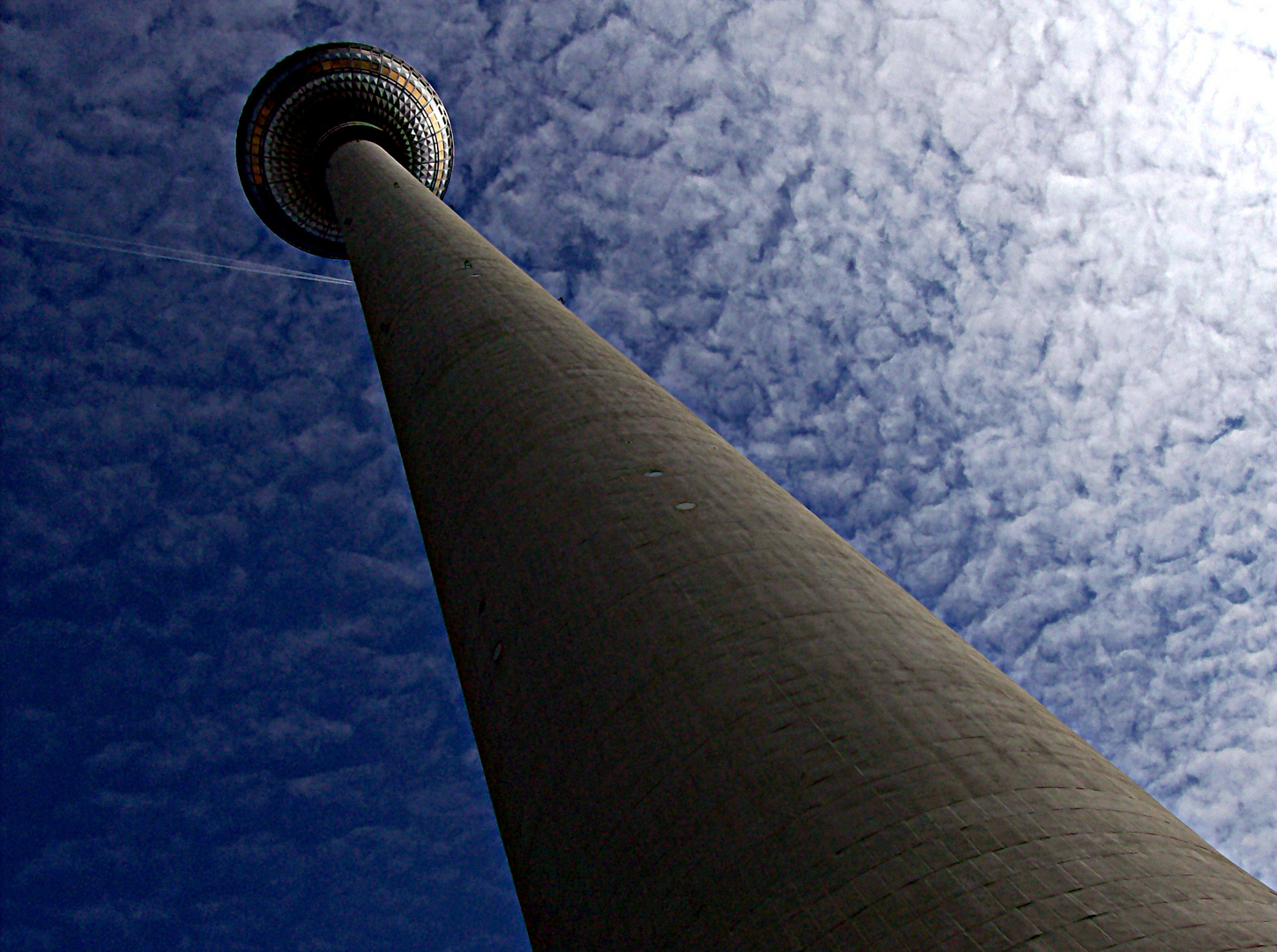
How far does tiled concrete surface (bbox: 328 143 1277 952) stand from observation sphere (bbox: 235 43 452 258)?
23988 millimetres

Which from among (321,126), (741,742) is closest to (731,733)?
(741,742)

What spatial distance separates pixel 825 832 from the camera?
315cm

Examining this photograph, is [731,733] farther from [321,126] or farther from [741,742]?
[321,126]

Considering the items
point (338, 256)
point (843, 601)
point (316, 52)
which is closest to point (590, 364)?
point (843, 601)

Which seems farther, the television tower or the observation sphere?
the observation sphere

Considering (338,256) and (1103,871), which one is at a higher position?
(338,256)

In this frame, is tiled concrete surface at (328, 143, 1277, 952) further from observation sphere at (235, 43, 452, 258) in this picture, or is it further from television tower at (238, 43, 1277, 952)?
observation sphere at (235, 43, 452, 258)

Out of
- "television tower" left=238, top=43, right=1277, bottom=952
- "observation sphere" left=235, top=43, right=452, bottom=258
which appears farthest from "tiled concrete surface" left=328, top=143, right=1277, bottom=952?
"observation sphere" left=235, top=43, right=452, bottom=258

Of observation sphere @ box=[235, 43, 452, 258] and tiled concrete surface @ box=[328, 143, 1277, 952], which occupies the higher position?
observation sphere @ box=[235, 43, 452, 258]

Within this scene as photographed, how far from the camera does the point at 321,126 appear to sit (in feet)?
90.3

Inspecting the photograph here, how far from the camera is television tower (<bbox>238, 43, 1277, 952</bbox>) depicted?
2.90 m

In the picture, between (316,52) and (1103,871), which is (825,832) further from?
(316,52)

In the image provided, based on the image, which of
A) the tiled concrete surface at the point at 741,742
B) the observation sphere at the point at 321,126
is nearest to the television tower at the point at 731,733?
the tiled concrete surface at the point at 741,742

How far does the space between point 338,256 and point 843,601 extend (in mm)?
30164
